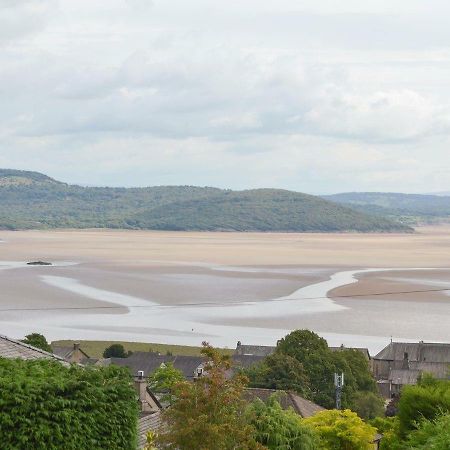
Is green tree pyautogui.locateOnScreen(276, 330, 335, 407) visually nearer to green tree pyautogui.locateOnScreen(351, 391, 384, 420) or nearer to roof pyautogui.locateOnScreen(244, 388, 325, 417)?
green tree pyautogui.locateOnScreen(351, 391, 384, 420)

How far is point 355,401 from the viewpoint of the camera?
153 feet

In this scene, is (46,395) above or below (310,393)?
above

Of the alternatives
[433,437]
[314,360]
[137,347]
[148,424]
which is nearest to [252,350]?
[137,347]

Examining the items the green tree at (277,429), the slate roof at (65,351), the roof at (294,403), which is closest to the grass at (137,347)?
the slate roof at (65,351)

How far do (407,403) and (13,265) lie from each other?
108065mm

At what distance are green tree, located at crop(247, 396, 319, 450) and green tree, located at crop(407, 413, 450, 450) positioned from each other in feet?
8.23

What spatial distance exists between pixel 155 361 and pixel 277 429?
125ft

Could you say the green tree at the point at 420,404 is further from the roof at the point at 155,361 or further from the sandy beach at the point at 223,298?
the sandy beach at the point at 223,298

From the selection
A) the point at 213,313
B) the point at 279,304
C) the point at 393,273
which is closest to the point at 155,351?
the point at 213,313

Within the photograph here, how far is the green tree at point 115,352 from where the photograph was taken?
62.9 metres

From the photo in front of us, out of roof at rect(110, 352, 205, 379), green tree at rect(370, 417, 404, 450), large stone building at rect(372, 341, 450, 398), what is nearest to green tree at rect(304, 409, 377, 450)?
green tree at rect(370, 417, 404, 450)

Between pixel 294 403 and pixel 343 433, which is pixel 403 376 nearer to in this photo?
pixel 294 403

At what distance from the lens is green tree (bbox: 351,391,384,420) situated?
150 ft

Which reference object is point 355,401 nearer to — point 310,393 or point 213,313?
point 310,393
